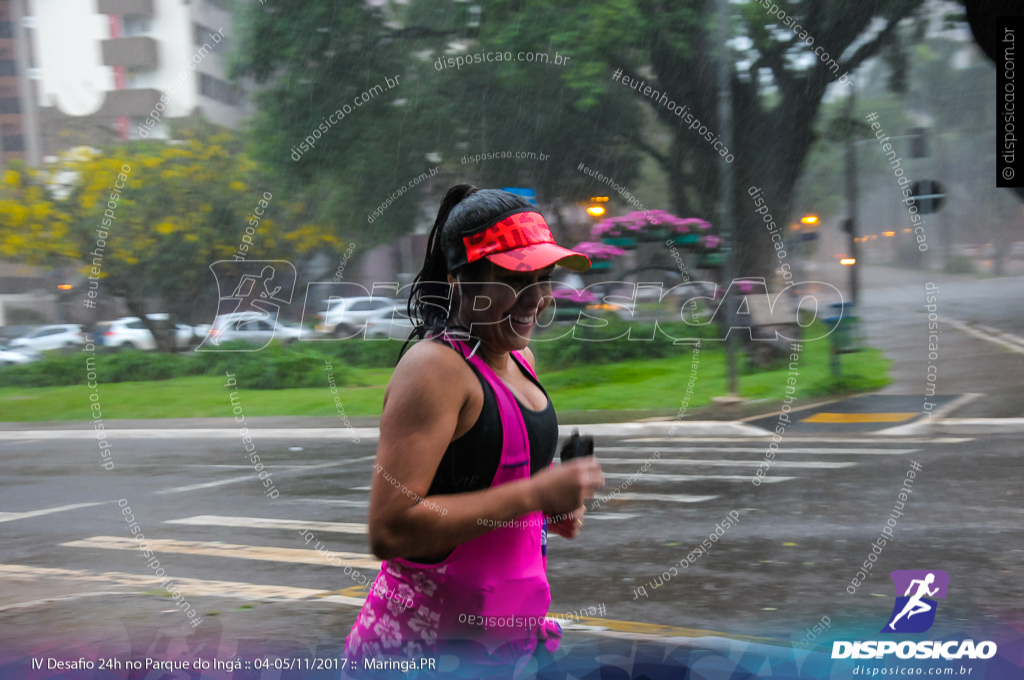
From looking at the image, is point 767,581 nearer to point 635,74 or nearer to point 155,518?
point 155,518

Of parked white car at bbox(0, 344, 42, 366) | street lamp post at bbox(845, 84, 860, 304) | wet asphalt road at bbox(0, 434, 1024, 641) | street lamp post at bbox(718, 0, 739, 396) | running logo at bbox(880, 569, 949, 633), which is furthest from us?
parked white car at bbox(0, 344, 42, 366)

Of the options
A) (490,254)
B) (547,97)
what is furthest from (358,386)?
(490,254)

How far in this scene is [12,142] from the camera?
52.2ft

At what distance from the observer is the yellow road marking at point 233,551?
633 centimetres

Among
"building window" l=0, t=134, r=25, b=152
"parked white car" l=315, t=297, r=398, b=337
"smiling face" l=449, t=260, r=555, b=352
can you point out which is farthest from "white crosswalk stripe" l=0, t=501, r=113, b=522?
"building window" l=0, t=134, r=25, b=152

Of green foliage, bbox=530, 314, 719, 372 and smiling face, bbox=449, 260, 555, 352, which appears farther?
green foliage, bbox=530, 314, 719, 372

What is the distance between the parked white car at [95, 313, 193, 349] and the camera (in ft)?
52.3

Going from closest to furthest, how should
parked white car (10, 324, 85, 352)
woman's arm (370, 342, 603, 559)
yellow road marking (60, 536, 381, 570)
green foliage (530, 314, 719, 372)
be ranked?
→ woman's arm (370, 342, 603, 559), yellow road marking (60, 536, 381, 570), green foliage (530, 314, 719, 372), parked white car (10, 324, 85, 352)

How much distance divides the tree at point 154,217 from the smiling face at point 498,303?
40.1 ft

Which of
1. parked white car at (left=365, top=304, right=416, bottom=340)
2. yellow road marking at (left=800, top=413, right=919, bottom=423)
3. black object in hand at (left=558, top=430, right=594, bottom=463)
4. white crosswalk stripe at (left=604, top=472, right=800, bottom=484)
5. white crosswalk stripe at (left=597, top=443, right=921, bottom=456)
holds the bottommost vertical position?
yellow road marking at (left=800, top=413, right=919, bottom=423)

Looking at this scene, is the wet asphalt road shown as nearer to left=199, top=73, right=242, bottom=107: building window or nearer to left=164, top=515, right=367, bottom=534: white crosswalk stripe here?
left=164, top=515, right=367, bottom=534: white crosswalk stripe

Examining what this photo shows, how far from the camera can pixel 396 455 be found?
1.56 m

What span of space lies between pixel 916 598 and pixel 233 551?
15.6ft

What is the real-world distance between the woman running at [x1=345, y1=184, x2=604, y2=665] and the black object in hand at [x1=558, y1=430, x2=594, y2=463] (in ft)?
0.18
